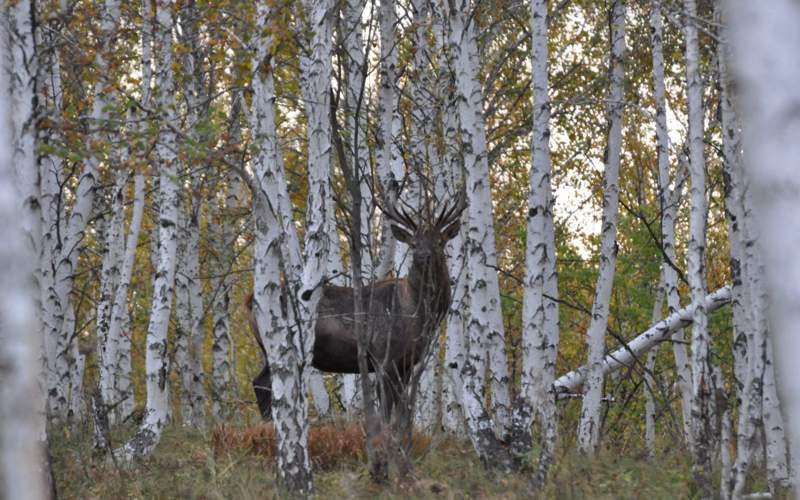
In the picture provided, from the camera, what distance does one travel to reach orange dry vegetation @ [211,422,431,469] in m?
9.69

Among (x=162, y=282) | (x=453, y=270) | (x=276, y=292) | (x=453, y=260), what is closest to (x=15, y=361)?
(x=276, y=292)

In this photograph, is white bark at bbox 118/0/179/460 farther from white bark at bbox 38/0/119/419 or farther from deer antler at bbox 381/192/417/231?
deer antler at bbox 381/192/417/231

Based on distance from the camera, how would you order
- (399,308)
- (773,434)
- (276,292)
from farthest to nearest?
(399,308) < (773,434) < (276,292)

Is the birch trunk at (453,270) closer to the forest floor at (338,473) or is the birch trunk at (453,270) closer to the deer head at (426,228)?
the deer head at (426,228)

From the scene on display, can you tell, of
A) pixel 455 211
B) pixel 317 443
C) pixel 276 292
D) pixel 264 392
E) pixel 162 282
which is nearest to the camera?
pixel 276 292

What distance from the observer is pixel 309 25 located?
9211 millimetres

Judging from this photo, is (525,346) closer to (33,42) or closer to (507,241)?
(33,42)

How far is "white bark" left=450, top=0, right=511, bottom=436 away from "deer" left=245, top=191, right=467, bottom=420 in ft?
1.66

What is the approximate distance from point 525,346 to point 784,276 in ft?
21.5

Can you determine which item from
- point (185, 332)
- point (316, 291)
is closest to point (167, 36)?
point (316, 291)

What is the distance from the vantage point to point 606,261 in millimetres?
10953

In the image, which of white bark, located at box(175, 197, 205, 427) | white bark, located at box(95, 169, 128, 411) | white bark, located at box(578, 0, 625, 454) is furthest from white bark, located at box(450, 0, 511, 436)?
white bark, located at box(175, 197, 205, 427)

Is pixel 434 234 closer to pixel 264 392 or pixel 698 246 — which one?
pixel 698 246

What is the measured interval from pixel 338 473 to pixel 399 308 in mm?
2613
